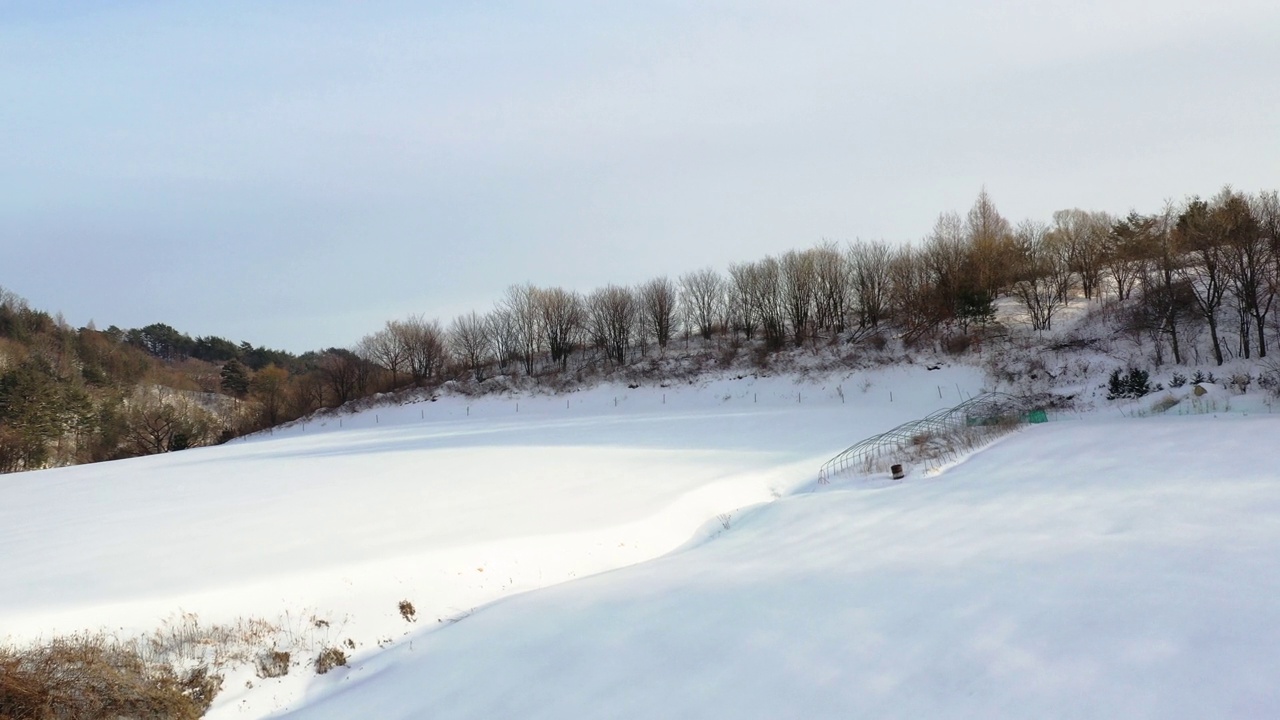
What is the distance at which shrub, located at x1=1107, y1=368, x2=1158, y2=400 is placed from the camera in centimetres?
2439

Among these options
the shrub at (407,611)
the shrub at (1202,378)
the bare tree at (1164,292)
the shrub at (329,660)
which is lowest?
the shrub at (329,660)

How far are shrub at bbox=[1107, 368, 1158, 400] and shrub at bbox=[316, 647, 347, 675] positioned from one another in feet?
87.8

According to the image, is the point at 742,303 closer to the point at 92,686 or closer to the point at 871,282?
the point at 871,282

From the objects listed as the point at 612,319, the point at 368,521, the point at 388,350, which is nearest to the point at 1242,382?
the point at 368,521

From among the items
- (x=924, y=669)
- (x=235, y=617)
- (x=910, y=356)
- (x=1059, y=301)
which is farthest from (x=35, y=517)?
(x=1059, y=301)

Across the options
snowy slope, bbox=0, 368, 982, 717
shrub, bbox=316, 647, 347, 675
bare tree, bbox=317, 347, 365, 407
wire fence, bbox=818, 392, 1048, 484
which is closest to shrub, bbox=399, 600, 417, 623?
snowy slope, bbox=0, 368, 982, 717

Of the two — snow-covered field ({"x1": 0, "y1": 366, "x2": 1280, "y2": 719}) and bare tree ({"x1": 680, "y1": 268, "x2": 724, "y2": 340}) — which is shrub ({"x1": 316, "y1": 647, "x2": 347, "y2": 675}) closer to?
snow-covered field ({"x1": 0, "y1": 366, "x2": 1280, "y2": 719})

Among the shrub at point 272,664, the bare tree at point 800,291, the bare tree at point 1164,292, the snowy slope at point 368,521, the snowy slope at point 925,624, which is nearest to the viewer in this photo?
the snowy slope at point 925,624

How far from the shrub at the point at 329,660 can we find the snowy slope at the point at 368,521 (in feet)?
0.64

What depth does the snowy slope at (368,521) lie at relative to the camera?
8938 millimetres

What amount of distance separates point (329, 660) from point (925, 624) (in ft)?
22.3

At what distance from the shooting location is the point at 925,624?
553 cm

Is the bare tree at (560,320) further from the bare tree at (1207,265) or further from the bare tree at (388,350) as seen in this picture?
the bare tree at (1207,265)

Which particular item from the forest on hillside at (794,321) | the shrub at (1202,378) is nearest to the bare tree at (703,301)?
the forest on hillside at (794,321)
